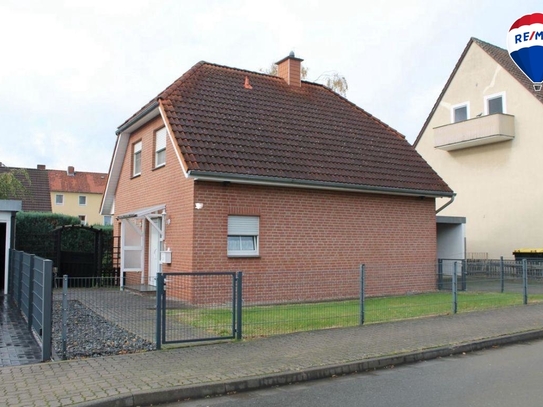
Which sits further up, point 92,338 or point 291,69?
point 291,69

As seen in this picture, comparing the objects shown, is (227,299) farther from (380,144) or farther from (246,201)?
(380,144)

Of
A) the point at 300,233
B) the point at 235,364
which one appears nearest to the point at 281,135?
the point at 300,233

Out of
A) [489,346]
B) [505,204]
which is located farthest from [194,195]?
[505,204]

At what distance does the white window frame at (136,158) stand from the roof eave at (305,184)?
5.71m

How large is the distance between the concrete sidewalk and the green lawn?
50 cm

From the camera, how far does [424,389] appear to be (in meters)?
6.91

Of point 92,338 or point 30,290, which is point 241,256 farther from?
point 92,338

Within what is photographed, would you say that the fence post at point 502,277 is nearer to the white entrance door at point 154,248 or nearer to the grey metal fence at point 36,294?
the white entrance door at point 154,248

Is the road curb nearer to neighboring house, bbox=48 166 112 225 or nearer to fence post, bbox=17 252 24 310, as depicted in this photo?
fence post, bbox=17 252 24 310

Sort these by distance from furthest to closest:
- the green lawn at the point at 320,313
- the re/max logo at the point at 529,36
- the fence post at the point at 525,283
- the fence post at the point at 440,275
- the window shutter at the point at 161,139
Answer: the fence post at the point at 440,275 < the window shutter at the point at 161,139 < the re/max logo at the point at 529,36 < the fence post at the point at 525,283 < the green lawn at the point at 320,313

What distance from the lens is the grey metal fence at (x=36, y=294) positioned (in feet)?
26.1

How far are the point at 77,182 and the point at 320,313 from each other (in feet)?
205

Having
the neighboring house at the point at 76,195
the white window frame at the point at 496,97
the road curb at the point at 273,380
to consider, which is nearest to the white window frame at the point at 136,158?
the road curb at the point at 273,380

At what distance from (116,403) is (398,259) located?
41.8ft
